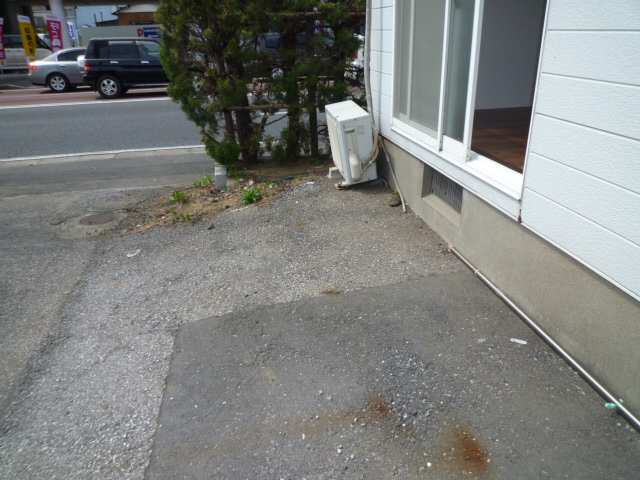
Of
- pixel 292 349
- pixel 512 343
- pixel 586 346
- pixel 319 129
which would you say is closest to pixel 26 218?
pixel 319 129

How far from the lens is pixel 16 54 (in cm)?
2631

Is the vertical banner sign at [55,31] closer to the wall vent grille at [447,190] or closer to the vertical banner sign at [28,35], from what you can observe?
the vertical banner sign at [28,35]

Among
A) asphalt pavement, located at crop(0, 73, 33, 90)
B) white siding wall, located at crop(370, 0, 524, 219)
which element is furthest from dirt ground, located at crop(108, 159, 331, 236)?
asphalt pavement, located at crop(0, 73, 33, 90)

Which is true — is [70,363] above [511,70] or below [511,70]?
below

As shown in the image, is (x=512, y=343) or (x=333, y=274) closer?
(x=512, y=343)

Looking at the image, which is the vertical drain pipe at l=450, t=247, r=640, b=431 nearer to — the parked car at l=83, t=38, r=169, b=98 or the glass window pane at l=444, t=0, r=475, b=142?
the glass window pane at l=444, t=0, r=475, b=142

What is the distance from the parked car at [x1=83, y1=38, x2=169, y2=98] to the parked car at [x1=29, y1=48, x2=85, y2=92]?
2.54 m

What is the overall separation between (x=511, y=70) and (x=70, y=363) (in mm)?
6399

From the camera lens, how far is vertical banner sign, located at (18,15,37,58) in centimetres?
2405

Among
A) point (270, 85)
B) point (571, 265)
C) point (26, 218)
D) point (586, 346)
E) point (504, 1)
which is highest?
point (504, 1)

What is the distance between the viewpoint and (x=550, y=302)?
311 cm

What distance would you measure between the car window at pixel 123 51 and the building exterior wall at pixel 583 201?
1643cm

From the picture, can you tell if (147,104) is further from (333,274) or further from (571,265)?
(571,265)

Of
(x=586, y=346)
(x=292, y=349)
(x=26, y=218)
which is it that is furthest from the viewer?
(x=26, y=218)
